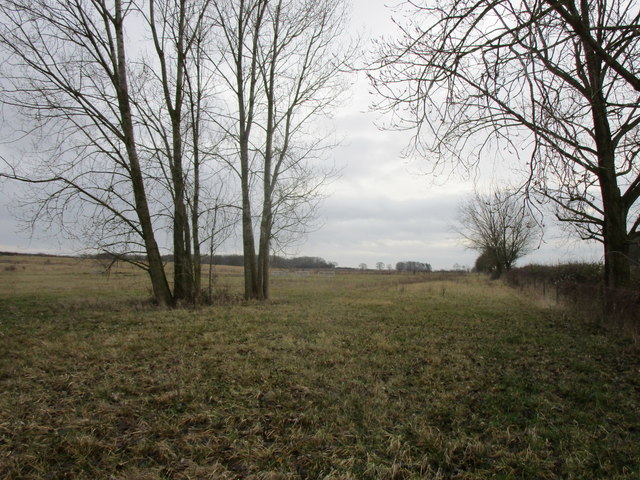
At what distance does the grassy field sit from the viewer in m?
2.89

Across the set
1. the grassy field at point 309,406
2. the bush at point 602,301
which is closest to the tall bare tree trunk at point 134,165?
the grassy field at point 309,406

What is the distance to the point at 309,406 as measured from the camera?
12.7ft

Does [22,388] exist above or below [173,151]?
below

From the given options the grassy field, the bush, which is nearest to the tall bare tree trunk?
the grassy field

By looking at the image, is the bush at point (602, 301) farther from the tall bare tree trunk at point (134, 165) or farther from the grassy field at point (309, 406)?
the tall bare tree trunk at point (134, 165)

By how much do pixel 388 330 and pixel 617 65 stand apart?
6.00 m

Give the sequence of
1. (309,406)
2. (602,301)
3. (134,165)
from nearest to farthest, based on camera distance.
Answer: (309,406) < (602,301) < (134,165)

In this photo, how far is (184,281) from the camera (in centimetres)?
1191

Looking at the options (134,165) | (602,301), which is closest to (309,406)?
(602,301)

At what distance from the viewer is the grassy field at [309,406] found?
2.89m

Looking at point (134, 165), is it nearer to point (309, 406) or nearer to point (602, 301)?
point (309, 406)

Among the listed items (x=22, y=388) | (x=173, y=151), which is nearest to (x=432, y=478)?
(x=22, y=388)

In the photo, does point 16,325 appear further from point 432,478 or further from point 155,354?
point 432,478

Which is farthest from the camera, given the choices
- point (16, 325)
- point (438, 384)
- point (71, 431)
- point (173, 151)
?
point (173, 151)
